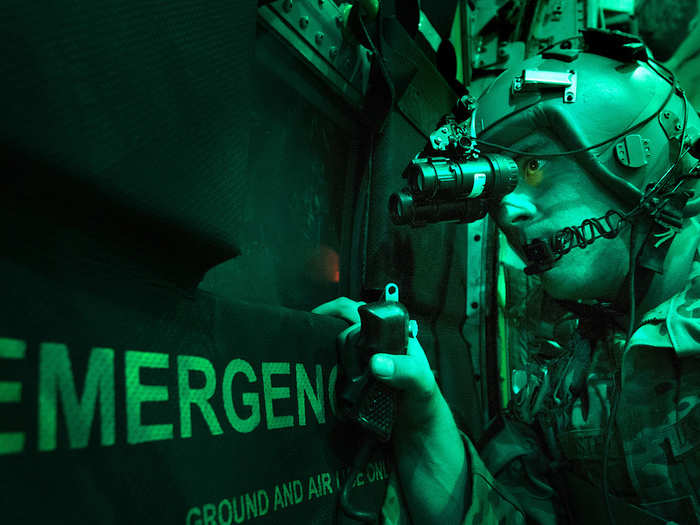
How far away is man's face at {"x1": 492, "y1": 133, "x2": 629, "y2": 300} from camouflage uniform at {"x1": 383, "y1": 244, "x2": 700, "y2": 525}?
0.16m

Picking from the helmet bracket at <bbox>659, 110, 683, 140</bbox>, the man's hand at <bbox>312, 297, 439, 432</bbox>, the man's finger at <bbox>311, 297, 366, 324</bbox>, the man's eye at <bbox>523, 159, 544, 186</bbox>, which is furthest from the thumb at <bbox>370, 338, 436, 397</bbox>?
the helmet bracket at <bbox>659, 110, 683, 140</bbox>

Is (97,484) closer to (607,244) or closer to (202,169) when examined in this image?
(202,169)

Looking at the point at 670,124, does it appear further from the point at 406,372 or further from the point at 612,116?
the point at 406,372

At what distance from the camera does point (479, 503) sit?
3.69ft

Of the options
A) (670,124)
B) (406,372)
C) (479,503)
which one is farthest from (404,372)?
Result: (670,124)

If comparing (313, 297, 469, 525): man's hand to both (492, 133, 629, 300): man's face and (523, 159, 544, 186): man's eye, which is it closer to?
(492, 133, 629, 300): man's face

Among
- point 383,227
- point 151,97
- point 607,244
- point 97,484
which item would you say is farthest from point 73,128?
point 607,244

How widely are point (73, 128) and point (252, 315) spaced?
0.41 metres

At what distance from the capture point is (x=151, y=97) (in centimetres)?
61

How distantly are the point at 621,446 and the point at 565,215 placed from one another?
643 millimetres

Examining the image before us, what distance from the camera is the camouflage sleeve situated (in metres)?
1.05

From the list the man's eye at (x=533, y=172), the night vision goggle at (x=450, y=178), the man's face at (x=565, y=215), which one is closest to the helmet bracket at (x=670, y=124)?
the man's face at (x=565, y=215)

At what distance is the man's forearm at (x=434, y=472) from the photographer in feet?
3.51

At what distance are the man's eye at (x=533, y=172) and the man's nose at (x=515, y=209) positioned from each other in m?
0.05
